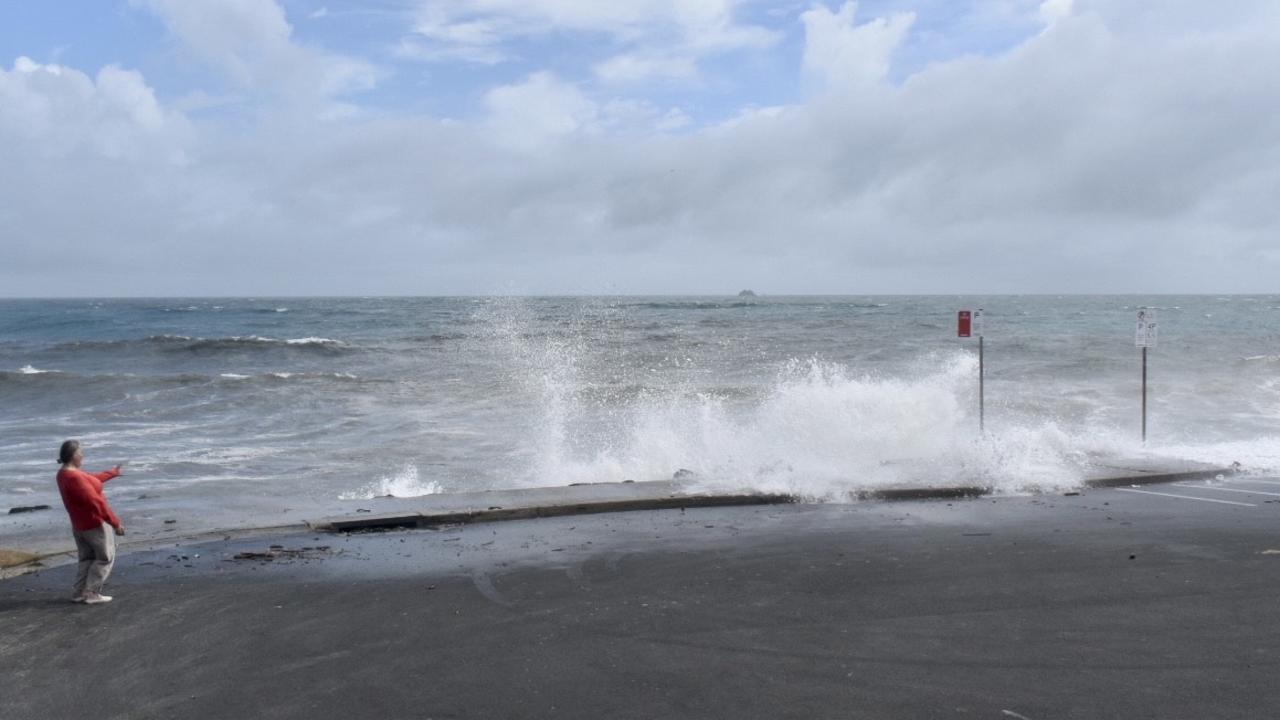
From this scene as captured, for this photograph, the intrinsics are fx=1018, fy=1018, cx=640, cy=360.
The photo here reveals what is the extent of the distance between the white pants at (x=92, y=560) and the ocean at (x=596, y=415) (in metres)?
3.04

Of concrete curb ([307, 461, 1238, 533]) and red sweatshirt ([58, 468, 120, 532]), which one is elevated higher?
red sweatshirt ([58, 468, 120, 532])

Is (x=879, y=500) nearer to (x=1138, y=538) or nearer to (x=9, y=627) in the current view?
(x=1138, y=538)

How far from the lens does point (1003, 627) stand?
21.6ft

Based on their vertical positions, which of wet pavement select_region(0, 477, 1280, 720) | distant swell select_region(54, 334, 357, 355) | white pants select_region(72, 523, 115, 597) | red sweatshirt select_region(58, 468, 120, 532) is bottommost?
distant swell select_region(54, 334, 357, 355)

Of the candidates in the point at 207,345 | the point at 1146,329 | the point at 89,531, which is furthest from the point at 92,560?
the point at 207,345

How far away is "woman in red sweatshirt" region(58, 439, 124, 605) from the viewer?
7.66 meters

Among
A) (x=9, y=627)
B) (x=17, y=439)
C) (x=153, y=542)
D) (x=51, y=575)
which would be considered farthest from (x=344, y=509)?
(x=17, y=439)

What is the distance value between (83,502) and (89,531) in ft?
0.74

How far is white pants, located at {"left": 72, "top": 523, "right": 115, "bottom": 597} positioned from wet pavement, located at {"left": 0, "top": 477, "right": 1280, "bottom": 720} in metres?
0.24

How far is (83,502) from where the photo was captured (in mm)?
7711

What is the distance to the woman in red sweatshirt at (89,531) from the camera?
302 inches

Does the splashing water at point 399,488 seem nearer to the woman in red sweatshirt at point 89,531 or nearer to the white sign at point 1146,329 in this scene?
the woman in red sweatshirt at point 89,531

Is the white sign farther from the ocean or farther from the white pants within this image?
the white pants

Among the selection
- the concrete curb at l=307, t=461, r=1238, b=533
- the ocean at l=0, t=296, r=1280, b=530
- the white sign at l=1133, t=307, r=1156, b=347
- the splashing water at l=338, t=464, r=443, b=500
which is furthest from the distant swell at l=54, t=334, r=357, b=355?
the white sign at l=1133, t=307, r=1156, b=347
